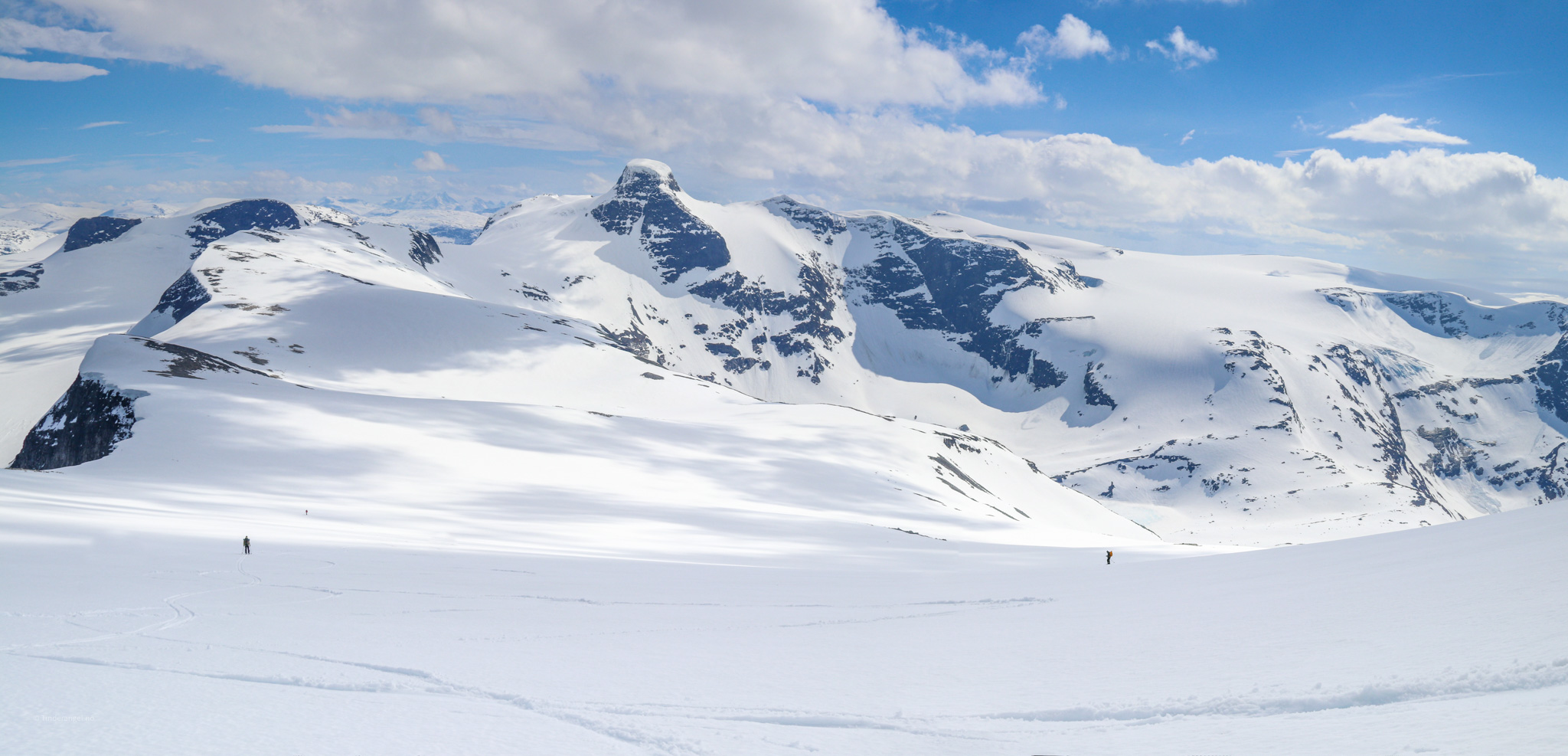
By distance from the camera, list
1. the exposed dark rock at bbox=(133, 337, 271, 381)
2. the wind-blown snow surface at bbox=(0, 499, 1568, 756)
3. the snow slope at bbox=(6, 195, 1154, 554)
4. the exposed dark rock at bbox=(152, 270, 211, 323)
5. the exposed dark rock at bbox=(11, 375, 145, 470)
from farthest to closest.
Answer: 1. the exposed dark rock at bbox=(152, 270, 211, 323)
2. the exposed dark rock at bbox=(133, 337, 271, 381)
3. the exposed dark rock at bbox=(11, 375, 145, 470)
4. the snow slope at bbox=(6, 195, 1154, 554)
5. the wind-blown snow surface at bbox=(0, 499, 1568, 756)

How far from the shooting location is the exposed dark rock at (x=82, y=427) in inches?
2301

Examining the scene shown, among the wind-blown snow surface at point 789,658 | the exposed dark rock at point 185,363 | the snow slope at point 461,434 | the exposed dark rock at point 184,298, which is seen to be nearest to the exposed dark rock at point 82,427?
the snow slope at point 461,434

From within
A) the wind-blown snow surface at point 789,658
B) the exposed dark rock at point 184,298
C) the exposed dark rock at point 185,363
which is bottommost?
the wind-blown snow surface at point 789,658

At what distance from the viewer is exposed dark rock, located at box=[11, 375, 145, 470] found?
5844 cm

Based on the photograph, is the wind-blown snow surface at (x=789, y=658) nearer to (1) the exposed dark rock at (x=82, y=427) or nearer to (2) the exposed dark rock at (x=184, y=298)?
(1) the exposed dark rock at (x=82, y=427)

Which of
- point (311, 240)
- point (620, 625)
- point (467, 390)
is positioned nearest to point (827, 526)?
point (620, 625)

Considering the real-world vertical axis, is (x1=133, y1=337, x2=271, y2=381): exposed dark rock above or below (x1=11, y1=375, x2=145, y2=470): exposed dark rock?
above

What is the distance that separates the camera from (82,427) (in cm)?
6122

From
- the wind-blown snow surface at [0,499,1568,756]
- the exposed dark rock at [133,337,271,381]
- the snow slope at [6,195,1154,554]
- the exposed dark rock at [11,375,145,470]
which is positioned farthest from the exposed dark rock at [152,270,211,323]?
the wind-blown snow surface at [0,499,1568,756]

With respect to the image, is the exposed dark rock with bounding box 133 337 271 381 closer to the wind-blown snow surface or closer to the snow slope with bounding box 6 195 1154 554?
the snow slope with bounding box 6 195 1154 554

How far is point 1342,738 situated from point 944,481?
110563 millimetres

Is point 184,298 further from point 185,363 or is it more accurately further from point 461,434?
point 461,434

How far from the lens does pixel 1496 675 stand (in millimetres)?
8898

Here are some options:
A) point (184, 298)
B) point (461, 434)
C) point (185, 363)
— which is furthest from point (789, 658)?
point (184, 298)
